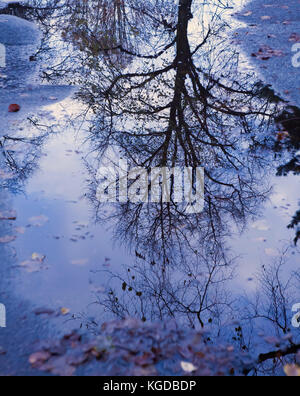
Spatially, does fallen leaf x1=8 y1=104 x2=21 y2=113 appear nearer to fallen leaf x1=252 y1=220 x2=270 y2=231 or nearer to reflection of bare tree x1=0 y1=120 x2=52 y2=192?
reflection of bare tree x1=0 y1=120 x2=52 y2=192

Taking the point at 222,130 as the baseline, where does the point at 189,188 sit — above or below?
below

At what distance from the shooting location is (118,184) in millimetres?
3545

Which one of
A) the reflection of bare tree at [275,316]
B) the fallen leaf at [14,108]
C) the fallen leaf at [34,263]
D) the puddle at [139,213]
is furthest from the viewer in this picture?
the fallen leaf at [14,108]

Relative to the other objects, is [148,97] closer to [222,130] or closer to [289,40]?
[222,130]

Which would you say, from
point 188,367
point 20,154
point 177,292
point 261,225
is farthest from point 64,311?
point 20,154

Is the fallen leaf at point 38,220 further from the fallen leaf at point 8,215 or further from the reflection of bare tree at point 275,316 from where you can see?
the reflection of bare tree at point 275,316

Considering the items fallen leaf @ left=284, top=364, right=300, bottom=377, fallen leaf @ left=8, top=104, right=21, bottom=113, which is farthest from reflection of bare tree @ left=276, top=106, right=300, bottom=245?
fallen leaf @ left=8, top=104, right=21, bottom=113

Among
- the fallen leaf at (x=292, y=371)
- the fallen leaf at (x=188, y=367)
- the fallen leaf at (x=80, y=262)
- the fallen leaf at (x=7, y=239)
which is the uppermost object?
the fallen leaf at (x=7, y=239)

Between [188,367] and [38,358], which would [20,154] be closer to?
[38,358]

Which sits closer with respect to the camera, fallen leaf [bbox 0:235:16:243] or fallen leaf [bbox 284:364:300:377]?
fallen leaf [bbox 284:364:300:377]

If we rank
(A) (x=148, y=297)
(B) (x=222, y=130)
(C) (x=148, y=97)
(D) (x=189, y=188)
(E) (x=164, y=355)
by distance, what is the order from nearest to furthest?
(E) (x=164, y=355) → (A) (x=148, y=297) → (D) (x=189, y=188) → (B) (x=222, y=130) → (C) (x=148, y=97)

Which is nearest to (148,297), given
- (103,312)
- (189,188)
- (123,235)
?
(103,312)

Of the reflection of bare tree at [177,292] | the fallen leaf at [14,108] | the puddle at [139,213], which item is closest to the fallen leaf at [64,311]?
the puddle at [139,213]

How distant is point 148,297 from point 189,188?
1266 millimetres
